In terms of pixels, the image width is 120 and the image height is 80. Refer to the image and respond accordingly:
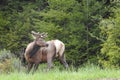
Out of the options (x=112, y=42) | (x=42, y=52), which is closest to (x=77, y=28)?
(x=112, y=42)

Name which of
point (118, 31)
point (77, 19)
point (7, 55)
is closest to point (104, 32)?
point (118, 31)

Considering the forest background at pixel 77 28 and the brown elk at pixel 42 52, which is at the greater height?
the brown elk at pixel 42 52

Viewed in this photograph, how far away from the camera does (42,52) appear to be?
16391 mm

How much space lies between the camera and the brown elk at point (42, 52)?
15516 millimetres

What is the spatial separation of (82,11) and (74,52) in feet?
9.33

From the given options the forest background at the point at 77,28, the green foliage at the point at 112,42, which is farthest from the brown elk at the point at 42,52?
the forest background at the point at 77,28

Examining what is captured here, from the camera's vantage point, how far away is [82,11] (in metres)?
26.3

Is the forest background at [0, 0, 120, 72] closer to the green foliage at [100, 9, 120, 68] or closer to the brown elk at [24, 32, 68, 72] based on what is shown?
the green foliage at [100, 9, 120, 68]

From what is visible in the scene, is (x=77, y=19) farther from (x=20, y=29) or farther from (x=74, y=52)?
(x=20, y=29)

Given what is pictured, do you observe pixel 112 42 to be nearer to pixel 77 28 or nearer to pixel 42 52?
pixel 77 28

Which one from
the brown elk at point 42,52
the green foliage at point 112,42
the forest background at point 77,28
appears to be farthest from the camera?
the forest background at point 77,28

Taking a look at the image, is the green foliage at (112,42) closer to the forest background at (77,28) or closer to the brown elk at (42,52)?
the forest background at (77,28)

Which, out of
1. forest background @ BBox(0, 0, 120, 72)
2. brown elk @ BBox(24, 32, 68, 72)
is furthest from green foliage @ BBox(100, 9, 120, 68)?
brown elk @ BBox(24, 32, 68, 72)

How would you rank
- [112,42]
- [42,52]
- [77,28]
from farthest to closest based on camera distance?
1. [77,28]
2. [112,42]
3. [42,52]
